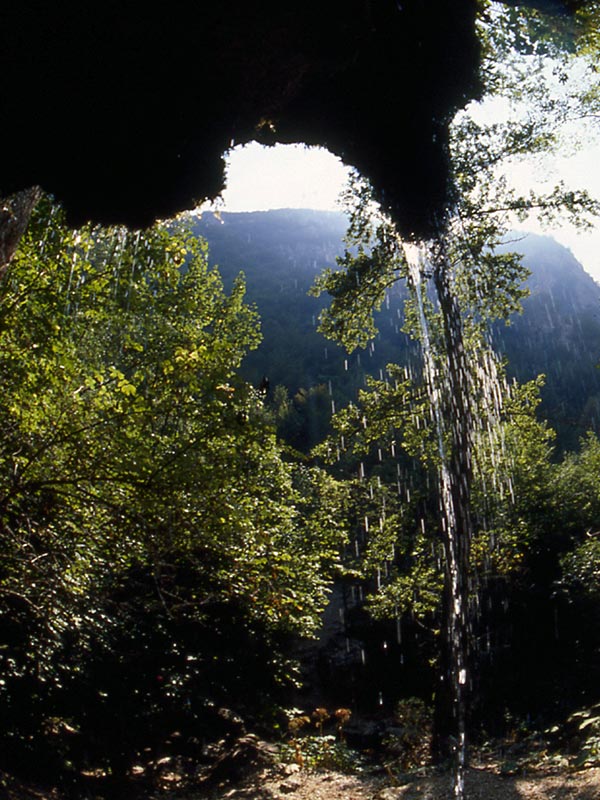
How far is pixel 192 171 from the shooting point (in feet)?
11.0

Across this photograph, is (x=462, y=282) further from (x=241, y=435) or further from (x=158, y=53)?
(x=158, y=53)

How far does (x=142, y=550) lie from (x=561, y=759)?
6117 millimetres

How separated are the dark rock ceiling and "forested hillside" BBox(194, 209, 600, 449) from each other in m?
35.6

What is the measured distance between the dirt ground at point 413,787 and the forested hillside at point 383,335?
33453 millimetres

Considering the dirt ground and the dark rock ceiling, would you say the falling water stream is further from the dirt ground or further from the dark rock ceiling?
the dark rock ceiling

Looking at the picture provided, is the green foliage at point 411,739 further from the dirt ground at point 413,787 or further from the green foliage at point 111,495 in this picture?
the green foliage at point 111,495

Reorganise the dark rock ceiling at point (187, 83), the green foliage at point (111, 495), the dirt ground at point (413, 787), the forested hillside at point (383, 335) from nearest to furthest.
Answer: the dark rock ceiling at point (187, 83) → the green foliage at point (111, 495) → the dirt ground at point (413, 787) → the forested hillside at point (383, 335)

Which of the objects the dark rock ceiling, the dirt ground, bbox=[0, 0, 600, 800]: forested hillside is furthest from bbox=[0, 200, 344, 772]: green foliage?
the dirt ground

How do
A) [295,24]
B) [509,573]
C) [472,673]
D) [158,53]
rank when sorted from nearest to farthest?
[158,53]
[295,24]
[472,673]
[509,573]

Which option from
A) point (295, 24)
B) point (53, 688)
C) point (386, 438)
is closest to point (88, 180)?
point (295, 24)

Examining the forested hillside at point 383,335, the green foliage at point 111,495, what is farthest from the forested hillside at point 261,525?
the forested hillside at point 383,335

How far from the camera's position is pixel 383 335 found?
119 m

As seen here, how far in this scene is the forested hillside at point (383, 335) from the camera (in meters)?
77.7

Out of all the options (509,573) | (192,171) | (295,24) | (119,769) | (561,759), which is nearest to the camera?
(295,24)
